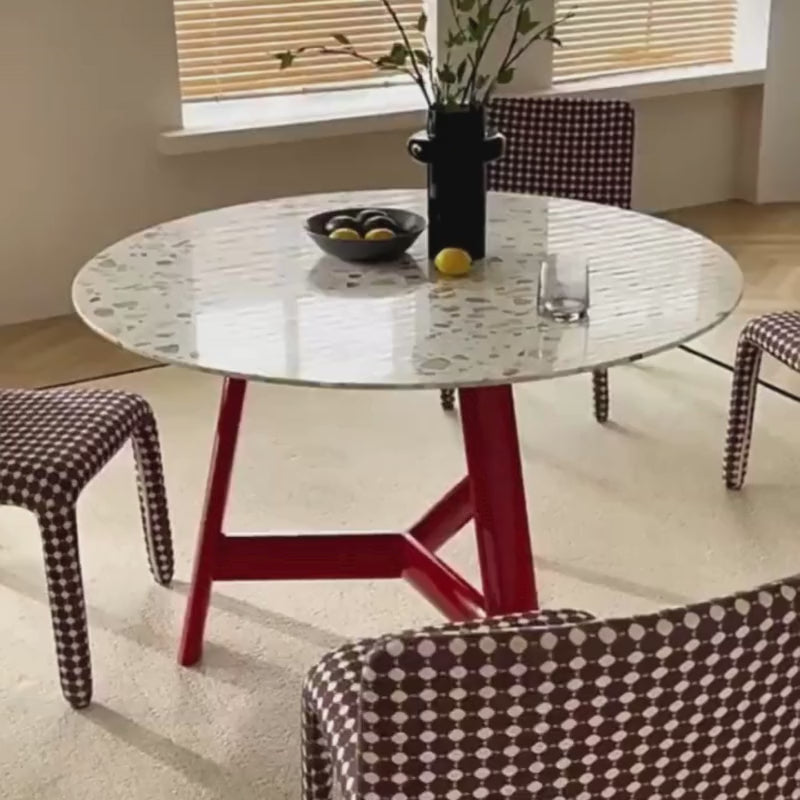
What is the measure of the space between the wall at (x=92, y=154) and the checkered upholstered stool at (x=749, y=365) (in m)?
1.89

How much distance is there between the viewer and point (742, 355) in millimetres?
2902

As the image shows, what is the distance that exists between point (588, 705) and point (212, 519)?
131 cm

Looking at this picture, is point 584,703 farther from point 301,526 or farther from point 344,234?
point 301,526

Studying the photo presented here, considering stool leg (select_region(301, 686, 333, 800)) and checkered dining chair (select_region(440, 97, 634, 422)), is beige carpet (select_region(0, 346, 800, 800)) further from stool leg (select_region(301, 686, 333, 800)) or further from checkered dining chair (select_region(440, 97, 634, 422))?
checkered dining chair (select_region(440, 97, 634, 422))

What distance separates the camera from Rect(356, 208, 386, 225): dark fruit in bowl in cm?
236

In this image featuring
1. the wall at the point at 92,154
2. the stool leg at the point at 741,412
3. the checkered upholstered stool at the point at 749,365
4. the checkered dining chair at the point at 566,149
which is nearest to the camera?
the checkered upholstered stool at the point at 749,365

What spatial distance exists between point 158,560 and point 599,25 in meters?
3.00

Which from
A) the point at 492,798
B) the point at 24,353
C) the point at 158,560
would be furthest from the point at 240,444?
the point at 492,798

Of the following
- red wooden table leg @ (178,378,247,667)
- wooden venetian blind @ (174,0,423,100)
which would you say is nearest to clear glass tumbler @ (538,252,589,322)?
red wooden table leg @ (178,378,247,667)

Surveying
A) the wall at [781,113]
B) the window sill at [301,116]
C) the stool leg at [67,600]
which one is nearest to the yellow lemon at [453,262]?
the stool leg at [67,600]

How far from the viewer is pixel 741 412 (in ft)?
9.63

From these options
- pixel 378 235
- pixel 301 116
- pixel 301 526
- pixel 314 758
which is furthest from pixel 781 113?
pixel 314 758

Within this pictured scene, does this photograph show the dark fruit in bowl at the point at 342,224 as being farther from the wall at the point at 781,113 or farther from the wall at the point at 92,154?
the wall at the point at 781,113

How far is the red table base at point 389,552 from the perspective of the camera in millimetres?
2086
